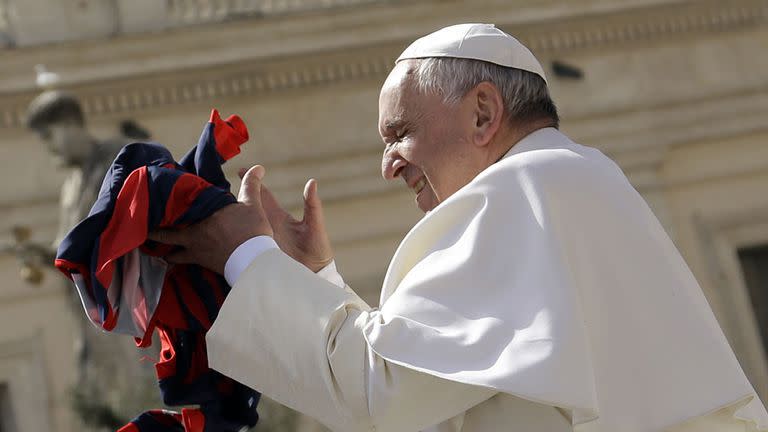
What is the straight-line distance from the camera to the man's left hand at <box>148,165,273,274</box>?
108 inches

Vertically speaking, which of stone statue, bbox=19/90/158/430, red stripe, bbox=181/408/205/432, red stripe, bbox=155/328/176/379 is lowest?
stone statue, bbox=19/90/158/430

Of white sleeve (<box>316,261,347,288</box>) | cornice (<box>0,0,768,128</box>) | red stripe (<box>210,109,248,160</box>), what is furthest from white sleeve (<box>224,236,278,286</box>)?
cornice (<box>0,0,768,128</box>)

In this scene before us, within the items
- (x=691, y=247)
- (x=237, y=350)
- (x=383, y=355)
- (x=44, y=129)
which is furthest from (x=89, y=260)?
(x=691, y=247)

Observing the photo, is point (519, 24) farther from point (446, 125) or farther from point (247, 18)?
point (446, 125)

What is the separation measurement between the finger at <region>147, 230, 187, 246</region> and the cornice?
816 centimetres

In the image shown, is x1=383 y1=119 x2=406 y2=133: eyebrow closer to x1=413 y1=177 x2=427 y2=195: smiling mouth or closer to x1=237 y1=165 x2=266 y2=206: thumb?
x1=413 y1=177 x2=427 y2=195: smiling mouth

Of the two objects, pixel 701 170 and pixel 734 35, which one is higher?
pixel 734 35

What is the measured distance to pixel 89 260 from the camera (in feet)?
9.27

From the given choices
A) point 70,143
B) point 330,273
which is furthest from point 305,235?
point 70,143

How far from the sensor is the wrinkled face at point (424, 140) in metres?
2.88

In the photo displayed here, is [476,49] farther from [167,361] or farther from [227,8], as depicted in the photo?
[227,8]

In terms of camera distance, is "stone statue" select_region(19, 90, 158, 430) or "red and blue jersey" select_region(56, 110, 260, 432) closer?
"red and blue jersey" select_region(56, 110, 260, 432)

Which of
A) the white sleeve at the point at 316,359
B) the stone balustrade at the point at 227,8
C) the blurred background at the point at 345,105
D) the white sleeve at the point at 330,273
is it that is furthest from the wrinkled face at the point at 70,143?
the white sleeve at the point at 316,359

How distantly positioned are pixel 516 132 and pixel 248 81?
8.33 metres
